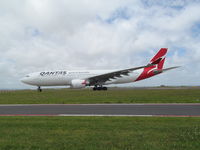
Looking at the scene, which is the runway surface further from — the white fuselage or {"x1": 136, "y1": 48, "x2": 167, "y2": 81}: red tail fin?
{"x1": 136, "y1": 48, "x2": 167, "y2": 81}: red tail fin

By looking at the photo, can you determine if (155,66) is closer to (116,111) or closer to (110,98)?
(110,98)

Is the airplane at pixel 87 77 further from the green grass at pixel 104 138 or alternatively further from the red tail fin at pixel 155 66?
→ the green grass at pixel 104 138

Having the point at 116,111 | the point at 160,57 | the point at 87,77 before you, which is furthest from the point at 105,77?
the point at 116,111

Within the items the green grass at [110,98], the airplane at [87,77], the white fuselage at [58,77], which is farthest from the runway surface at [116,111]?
the white fuselage at [58,77]

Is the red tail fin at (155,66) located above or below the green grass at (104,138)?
above

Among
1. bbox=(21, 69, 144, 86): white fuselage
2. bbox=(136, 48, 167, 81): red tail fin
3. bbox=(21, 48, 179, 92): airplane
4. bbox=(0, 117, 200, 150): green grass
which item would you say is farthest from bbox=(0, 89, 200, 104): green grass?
bbox=(136, 48, 167, 81): red tail fin

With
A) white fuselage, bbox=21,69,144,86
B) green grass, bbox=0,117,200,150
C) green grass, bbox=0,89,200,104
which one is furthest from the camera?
white fuselage, bbox=21,69,144,86

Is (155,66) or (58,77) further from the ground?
(155,66)

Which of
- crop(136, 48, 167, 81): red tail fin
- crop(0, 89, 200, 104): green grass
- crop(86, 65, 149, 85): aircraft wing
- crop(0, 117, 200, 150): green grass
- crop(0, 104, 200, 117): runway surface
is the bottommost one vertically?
crop(0, 117, 200, 150): green grass

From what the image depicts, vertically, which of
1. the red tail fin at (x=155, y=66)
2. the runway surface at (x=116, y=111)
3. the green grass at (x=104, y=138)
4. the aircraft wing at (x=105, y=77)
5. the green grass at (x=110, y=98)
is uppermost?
the red tail fin at (x=155, y=66)

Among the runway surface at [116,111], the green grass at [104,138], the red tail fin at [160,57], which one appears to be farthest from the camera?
the red tail fin at [160,57]

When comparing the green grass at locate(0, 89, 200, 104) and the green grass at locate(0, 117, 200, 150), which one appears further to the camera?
the green grass at locate(0, 89, 200, 104)

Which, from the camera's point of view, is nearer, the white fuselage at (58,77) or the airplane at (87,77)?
the airplane at (87,77)

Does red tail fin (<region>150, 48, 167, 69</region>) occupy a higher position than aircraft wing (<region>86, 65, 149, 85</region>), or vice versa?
red tail fin (<region>150, 48, 167, 69</region>)
